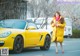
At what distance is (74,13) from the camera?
62188 mm

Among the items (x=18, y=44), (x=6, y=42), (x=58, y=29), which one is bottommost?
(x=18, y=44)

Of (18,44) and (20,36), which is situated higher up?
(20,36)

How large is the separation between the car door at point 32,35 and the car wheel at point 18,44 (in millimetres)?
566

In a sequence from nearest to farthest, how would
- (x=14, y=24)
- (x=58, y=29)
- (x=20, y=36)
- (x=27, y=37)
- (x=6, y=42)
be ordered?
(x=6, y=42), (x=20, y=36), (x=27, y=37), (x=58, y=29), (x=14, y=24)

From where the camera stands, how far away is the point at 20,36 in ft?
46.6

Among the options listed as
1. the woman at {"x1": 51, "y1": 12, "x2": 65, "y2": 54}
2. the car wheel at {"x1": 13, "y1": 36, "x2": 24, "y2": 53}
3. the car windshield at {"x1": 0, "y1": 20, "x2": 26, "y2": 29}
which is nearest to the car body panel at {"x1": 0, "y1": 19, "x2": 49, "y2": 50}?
the car wheel at {"x1": 13, "y1": 36, "x2": 24, "y2": 53}

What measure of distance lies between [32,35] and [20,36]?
977mm

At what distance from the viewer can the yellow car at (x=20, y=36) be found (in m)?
13.6

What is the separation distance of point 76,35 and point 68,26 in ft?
6.15

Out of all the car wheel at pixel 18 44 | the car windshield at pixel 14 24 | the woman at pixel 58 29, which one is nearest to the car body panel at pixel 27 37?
the car wheel at pixel 18 44

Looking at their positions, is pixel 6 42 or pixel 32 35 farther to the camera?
pixel 32 35

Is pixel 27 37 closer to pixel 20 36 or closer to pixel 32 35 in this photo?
pixel 32 35

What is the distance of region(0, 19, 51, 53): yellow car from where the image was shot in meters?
13.6

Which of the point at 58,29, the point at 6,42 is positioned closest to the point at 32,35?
the point at 58,29
